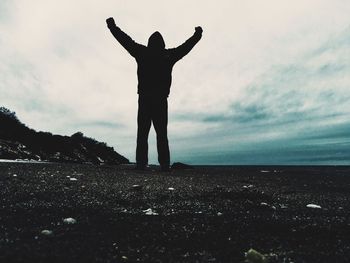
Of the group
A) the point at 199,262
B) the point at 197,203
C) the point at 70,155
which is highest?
the point at 70,155

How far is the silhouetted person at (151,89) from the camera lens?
10547 millimetres

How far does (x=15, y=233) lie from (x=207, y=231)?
1.67 m

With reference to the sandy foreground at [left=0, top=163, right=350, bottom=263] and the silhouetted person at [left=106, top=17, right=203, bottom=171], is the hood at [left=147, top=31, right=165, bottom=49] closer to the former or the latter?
the silhouetted person at [left=106, top=17, right=203, bottom=171]

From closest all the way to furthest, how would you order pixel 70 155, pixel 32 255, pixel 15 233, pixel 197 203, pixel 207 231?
pixel 32 255 → pixel 15 233 → pixel 207 231 → pixel 197 203 → pixel 70 155

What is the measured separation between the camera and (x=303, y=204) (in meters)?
5.35

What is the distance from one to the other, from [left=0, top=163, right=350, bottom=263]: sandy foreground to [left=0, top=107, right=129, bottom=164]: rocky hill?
13.7 m

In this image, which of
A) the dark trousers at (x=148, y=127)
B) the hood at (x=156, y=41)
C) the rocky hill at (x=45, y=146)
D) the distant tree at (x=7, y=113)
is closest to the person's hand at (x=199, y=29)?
the hood at (x=156, y=41)

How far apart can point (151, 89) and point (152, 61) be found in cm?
76

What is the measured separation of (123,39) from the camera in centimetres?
1046

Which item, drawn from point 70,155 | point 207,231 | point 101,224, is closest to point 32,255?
point 101,224

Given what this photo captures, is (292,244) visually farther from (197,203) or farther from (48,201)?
(48,201)

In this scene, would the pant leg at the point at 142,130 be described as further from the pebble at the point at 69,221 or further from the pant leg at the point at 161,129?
the pebble at the point at 69,221

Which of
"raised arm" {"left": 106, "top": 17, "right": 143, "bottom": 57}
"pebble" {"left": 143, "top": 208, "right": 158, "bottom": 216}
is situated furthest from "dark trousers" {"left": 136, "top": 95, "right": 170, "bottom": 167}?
"pebble" {"left": 143, "top": 208, "right": 158, "bottom": 216}

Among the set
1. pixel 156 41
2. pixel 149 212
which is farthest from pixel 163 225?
pixel 156 41
